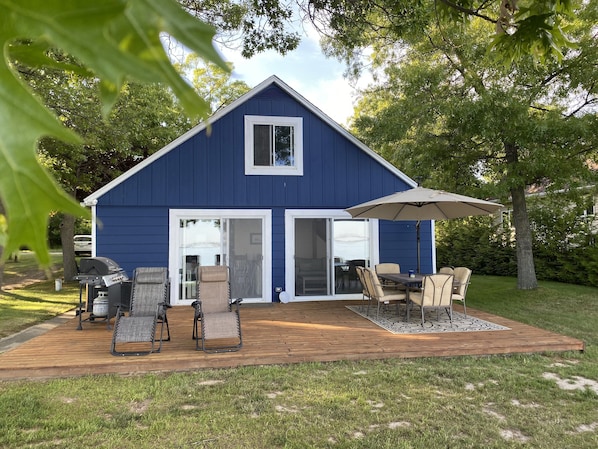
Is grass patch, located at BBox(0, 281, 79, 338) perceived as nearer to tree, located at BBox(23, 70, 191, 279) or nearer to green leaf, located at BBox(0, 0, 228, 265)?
tree, located at BBox(23, 70, 191, 279)

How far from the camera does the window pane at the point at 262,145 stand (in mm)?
10000

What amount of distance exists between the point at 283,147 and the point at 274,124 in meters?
0.61

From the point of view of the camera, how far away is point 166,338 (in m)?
6.48

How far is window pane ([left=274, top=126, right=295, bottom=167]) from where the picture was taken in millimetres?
10117

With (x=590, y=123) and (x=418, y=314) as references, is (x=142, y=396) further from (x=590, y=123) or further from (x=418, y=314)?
(x=590, y=123)

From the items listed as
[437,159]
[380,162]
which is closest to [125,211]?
[380,162]

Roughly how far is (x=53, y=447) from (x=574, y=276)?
48.3 feet

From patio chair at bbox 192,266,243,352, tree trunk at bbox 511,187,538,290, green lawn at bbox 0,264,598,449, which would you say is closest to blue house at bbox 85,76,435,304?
patio chair at bbox 192,266,243,352

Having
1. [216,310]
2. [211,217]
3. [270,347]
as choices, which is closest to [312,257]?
[211,217]

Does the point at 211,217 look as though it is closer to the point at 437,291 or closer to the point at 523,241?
the point at 437,291

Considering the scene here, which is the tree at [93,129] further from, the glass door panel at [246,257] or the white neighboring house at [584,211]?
the white neighboring house at [584,211]

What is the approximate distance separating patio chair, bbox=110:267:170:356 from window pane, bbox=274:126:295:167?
447 centimetres

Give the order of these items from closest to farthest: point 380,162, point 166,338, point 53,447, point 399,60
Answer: point 53,447 → point 166,338 → point 380,162 → point 399,60

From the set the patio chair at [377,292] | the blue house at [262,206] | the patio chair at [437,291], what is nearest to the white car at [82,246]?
the blue house at [262,206]
